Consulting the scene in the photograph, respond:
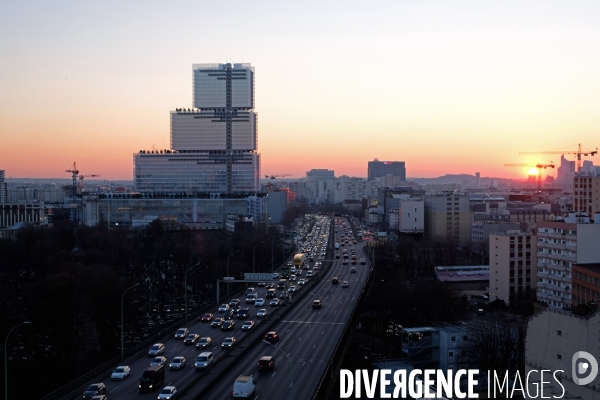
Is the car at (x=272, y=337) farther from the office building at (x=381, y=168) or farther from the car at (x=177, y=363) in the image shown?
the office building at (x=381, y=168)

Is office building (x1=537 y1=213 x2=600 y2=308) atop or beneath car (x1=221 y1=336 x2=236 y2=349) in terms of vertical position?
atop

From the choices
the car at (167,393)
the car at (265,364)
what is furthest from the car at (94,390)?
the car at (265,364)

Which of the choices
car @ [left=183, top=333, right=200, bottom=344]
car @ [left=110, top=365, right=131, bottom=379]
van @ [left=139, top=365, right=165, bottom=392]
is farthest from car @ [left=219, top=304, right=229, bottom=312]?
van @ [left=139, top=365, right=165, bottom=392]

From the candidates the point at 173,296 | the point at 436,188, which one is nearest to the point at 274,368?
the point at 173,296

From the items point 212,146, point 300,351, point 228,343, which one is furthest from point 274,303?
point 212,146

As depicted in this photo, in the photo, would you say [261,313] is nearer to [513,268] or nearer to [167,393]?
[167,393]

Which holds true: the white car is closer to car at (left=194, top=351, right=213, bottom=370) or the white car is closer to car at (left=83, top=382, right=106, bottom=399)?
car at (left=194, top=351, right=213, bottom=370)
